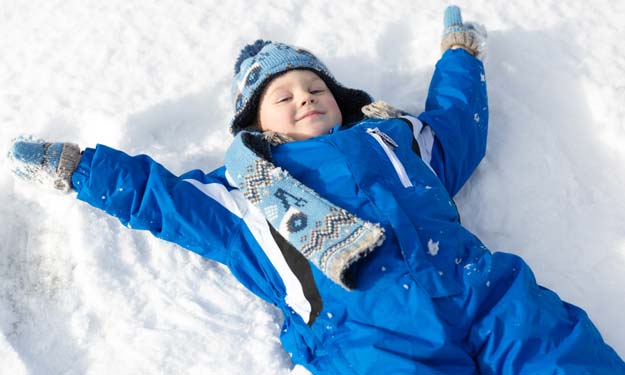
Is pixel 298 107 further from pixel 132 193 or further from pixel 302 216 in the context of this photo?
pixel 132 193

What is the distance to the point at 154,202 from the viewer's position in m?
2.04

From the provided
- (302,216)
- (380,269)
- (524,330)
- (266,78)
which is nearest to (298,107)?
(266,78)

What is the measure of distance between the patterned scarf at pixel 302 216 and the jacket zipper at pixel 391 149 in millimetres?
243

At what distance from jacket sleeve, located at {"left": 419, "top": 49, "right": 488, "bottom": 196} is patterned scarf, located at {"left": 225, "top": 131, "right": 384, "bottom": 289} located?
0.60 metres

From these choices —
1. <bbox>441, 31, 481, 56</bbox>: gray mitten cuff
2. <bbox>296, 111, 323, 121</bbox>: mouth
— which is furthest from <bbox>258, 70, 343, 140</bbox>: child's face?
<bbox>441, 31, 481, 56</bbox>: gray mitten cuff

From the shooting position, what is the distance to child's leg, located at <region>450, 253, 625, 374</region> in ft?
5.77

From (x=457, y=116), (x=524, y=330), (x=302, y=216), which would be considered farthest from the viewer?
(x=457, y=116)

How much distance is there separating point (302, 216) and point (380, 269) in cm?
29

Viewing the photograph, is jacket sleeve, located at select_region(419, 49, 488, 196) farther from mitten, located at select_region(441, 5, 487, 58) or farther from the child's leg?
the child's leg

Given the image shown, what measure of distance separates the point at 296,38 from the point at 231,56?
325mm

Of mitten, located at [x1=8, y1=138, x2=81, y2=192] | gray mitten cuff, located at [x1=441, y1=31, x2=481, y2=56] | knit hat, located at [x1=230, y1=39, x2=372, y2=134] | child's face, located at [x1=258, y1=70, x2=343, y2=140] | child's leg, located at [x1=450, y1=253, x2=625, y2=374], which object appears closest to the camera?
child's leg, located at [x1=450, y1=253, x2=625, y2=374]

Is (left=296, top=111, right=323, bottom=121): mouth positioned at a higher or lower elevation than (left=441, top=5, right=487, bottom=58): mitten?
lower

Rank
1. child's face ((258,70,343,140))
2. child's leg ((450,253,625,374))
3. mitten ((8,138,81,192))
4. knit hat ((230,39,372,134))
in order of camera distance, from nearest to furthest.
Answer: child's leg ((450,253,625,374))
mitten ((8,138,81,192))
child's face ((258,70,343,140))
knit hat ((230,39,372,134))

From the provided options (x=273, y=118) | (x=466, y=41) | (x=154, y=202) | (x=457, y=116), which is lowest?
(x=154, y=202)
